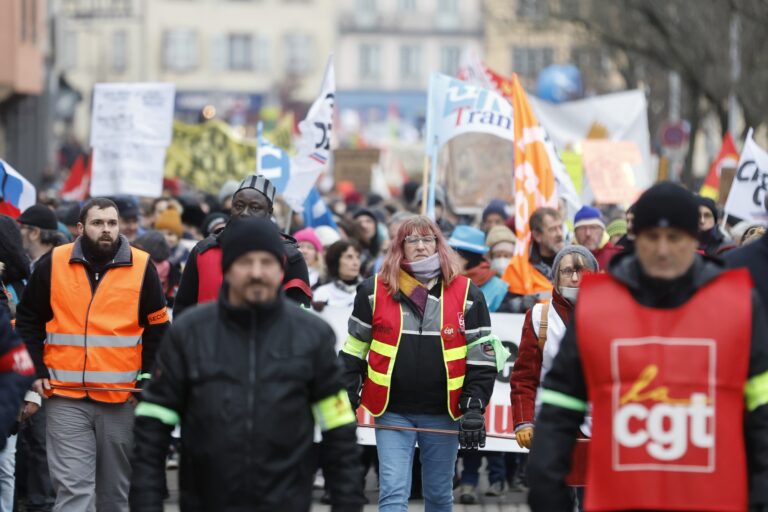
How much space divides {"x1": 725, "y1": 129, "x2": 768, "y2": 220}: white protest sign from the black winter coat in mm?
7776

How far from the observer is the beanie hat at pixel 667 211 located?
5.04m

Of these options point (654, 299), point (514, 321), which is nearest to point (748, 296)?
point (654, 299)

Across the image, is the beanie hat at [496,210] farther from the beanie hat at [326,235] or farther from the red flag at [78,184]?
the red flag at [78,184]

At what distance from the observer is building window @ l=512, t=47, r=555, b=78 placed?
76.6 m

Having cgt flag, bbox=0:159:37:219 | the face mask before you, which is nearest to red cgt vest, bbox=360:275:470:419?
the face mask

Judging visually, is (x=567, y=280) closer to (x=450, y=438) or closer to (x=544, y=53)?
(x=450, y=438)

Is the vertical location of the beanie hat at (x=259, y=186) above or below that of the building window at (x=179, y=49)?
below

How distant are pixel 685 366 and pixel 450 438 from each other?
300 cm

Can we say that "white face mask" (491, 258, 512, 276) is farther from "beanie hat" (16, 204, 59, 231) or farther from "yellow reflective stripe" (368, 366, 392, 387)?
"yellow reflective stripe" (368, 366, 392, 387)

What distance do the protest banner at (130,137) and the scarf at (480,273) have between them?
5.00 meters

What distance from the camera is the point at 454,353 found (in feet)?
25.7

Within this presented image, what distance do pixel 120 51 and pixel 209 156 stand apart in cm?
→ 6015

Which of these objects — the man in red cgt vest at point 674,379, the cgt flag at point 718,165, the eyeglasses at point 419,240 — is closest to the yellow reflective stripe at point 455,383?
the eyeglasses at point 419,240

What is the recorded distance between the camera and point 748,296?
503cm
